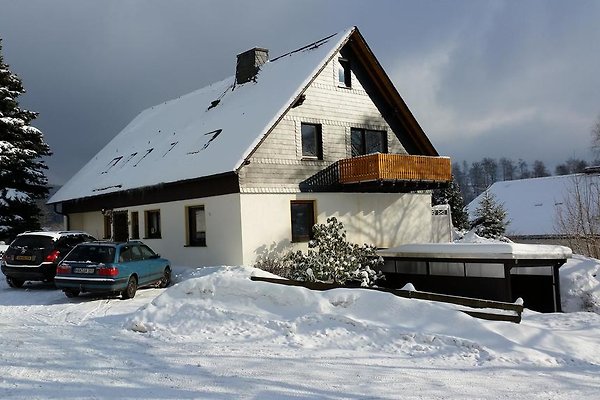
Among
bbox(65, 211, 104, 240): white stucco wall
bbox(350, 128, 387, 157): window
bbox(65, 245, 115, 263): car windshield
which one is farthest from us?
bbox(65, 211, 104, 240): white stucco wall

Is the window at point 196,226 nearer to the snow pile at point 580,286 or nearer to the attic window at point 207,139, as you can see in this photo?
the attic window at point 207,139

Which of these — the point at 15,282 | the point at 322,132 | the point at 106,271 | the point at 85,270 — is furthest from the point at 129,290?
the point at 322,132

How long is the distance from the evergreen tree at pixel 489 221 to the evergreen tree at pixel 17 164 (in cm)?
→ 2742

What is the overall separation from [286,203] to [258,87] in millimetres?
5976

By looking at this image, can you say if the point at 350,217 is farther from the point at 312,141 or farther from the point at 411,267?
the point at 312,141

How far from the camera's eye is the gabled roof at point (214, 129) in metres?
19.7

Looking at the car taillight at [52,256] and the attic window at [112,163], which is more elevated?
the attic window at [112,163]

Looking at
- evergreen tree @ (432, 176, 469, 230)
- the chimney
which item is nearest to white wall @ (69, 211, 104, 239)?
the chimney

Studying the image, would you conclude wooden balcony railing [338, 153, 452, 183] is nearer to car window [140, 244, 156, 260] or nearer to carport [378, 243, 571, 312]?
carport [378, 243, 571, 312]

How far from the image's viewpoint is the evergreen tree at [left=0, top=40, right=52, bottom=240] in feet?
102

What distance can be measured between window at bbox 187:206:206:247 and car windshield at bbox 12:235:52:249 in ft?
17.8

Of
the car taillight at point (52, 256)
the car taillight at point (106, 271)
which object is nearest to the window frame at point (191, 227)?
the car taillight at point (52, 256)

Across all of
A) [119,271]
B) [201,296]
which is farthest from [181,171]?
[201,296]

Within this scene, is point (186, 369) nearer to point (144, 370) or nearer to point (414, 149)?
point (144, 370)
